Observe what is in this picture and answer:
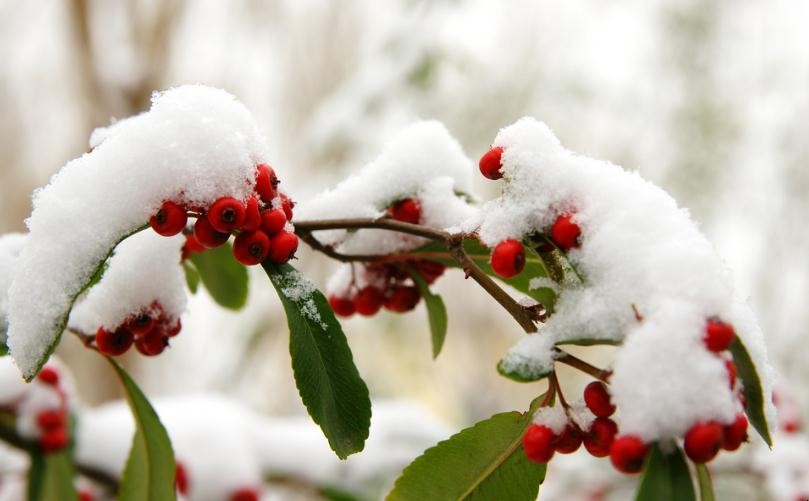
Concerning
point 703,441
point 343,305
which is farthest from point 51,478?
point 703,441

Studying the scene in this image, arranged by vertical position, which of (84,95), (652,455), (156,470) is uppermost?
(84,95)

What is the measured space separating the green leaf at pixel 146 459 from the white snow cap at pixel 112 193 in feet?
0.79

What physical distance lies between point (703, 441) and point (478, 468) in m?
0.25

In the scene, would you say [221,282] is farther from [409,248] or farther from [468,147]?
[468,147]

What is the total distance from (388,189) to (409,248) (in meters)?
0.08

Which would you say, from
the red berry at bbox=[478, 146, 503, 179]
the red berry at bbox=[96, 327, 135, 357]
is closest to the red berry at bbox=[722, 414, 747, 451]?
the red berry at bbox=[478, 146, 503, 179]

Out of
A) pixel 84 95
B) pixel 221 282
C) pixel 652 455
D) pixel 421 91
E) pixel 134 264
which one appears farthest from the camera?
pixel 84 95

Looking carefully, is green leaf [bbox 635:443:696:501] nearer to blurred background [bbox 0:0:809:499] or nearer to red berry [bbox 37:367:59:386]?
red berry [bbox 37:367:59:386]

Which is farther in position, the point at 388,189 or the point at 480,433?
the point at 388,189

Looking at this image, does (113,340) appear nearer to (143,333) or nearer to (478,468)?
(143,333)

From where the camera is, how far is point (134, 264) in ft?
2.77

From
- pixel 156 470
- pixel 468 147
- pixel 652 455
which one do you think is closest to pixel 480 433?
pixel 652 455

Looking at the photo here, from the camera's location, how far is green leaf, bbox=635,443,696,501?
0.53 m

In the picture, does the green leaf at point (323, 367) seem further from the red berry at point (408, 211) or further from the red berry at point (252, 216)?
the red berry at point (408, 211)
